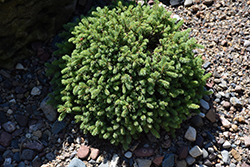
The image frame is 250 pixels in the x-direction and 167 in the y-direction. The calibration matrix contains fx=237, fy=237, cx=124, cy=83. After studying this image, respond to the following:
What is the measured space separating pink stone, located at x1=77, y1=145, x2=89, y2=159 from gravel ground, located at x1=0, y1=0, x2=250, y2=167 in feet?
0.05

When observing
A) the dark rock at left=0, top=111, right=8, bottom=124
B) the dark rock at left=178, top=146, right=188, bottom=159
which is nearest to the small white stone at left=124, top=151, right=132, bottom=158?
the dark rock at left=178, top=146, right=188, bottom=159

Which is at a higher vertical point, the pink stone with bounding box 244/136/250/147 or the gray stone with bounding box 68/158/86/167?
the pink stone with bounding box 244/136/250/147

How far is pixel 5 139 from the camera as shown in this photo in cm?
400

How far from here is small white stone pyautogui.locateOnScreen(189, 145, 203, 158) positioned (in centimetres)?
379

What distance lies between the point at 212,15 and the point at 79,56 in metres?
2.95

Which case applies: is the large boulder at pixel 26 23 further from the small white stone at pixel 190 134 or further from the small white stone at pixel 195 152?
the small white stone at pixel 195 152

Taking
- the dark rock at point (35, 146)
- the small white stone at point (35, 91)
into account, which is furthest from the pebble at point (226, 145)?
the small white stone at point (35, 91)

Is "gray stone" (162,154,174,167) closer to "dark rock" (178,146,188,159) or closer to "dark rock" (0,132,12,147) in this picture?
"dark rock" (178,146,188,159)

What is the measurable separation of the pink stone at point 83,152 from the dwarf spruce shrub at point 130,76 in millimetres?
426

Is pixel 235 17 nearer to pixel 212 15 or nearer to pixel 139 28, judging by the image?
pixel 212 15

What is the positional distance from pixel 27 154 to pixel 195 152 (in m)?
2.75

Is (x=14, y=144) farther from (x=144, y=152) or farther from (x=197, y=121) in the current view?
(x=197, y=121)

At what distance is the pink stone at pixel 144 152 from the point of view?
3.80 m

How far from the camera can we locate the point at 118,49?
3494 mm
